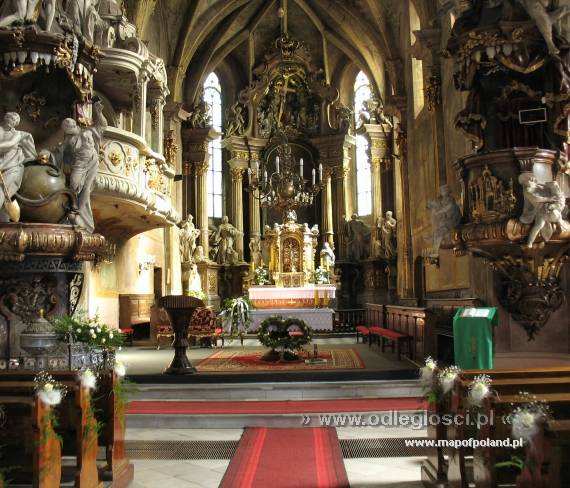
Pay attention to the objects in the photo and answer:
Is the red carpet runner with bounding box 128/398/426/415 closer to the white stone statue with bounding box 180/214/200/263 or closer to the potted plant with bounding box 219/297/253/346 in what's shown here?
the potted plant with bounding box 219/297/253/346

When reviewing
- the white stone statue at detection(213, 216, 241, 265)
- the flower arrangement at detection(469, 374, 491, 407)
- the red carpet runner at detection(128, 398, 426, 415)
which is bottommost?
the red carpet runner at detection(128, 398, 426, 415)

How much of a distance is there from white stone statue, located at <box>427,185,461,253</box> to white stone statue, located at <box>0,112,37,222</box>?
603 cm

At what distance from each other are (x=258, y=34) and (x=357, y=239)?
356 inches

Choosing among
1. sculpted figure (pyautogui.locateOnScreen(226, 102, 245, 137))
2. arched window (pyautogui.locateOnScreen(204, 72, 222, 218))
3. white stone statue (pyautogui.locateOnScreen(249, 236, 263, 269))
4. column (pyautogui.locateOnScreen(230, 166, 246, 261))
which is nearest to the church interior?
white stone statue (pyautogui.locateOnScreen(249, 236, 263, 269))

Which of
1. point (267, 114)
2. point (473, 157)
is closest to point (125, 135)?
point (473, 157)

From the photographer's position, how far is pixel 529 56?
8555 millimetres

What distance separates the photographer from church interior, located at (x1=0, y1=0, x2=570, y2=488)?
4570mm

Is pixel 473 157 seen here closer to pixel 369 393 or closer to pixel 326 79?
pixel 369 393

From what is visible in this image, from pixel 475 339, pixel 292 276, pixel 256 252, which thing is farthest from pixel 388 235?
pixel 475 339

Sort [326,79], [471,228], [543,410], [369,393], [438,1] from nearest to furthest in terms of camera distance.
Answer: [543,410] → [369,393] → [471,228] → [438,1] → [326,79]

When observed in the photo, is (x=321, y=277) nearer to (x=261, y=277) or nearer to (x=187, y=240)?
(x=261, y=277)

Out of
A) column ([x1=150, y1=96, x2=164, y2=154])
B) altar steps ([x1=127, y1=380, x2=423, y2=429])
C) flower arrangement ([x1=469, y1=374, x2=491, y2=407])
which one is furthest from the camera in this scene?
column ([x1=150, y1=96, x2=164, y2=154])

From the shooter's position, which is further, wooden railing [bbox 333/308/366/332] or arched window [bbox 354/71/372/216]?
arched window [bbox 354/71/372/216]

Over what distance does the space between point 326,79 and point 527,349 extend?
1768 centimetres
